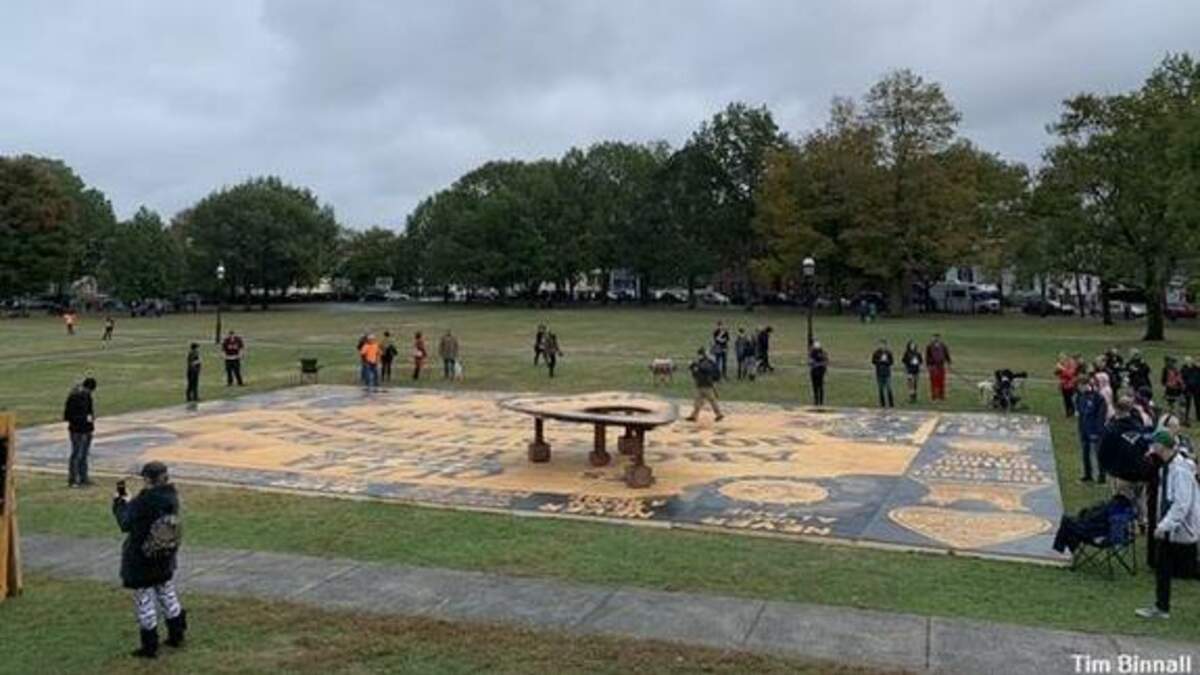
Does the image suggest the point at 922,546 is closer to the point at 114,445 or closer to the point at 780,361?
the point at 114,445

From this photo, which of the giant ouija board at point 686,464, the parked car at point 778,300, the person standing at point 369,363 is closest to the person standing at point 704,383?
A: the giant ouija board at point 686,464

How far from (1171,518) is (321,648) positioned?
7.42 m

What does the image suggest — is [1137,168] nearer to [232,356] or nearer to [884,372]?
[884,372]

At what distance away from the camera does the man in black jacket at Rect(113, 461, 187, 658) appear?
314 inches

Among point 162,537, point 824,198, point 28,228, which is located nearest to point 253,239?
point 28,228

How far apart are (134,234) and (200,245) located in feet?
16.9

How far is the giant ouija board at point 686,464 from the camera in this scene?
43.7 feet

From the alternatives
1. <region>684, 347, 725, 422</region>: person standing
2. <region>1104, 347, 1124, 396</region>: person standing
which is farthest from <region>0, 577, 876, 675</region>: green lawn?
<region>1104, 347, 1124, 396</region>: person standing

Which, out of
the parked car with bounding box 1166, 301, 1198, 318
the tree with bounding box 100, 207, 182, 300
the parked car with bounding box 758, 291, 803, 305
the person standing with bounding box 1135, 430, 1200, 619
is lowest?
the person standing with bounding box 1135, 430, 1200, 619

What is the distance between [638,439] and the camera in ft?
51.5

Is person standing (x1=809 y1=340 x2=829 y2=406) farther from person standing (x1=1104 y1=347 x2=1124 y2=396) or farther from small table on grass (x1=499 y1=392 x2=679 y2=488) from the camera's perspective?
small table on grass (x1=499 y1=392 x2=679 y2=488)

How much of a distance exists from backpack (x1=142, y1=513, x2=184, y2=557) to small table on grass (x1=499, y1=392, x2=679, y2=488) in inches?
319

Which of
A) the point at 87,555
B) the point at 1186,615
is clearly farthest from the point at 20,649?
the point at 1186,615

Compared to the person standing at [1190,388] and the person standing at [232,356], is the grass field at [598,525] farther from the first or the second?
the person standing at [1190,388]
